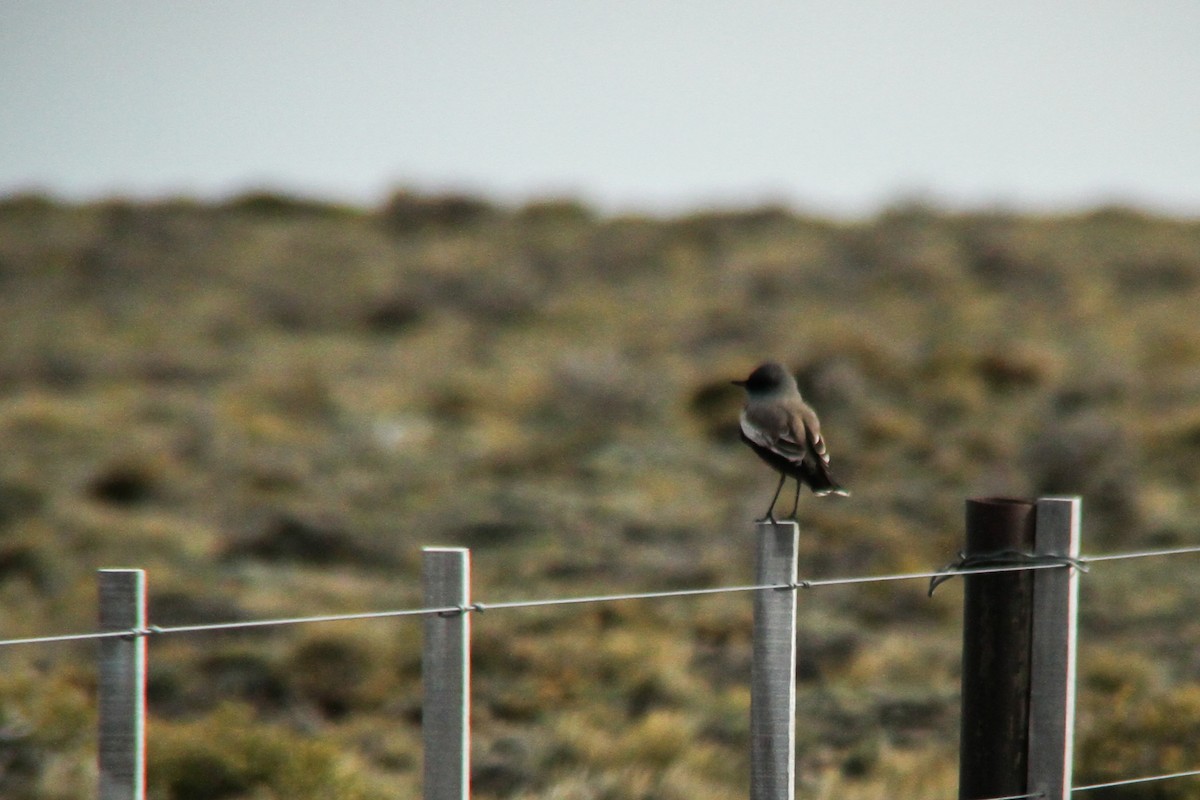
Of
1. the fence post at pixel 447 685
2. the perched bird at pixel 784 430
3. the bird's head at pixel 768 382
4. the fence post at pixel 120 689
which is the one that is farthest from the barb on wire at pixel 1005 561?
the fence post at pixel 120 689

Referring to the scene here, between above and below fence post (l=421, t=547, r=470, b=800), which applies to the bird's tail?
above

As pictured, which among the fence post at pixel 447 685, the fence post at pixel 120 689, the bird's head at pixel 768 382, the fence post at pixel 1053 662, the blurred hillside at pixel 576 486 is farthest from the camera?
the blurred hillside at pixel 576 486

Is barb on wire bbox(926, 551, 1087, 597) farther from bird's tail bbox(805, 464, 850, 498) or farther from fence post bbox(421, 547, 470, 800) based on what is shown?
fence post bbox(421, 547, 470, 800)

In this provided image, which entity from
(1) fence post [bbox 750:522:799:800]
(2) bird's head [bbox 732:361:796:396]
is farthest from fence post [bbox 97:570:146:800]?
(2) bird's head [bbox 732:361:796:396]

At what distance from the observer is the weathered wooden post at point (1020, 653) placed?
12.4ft

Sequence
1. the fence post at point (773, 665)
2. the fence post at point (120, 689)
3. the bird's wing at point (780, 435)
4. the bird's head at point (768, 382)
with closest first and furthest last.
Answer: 1. the fence post at point (120, 689)
2. the fence post at point (773, 665)
3. the bird's wing at point (780, 435)
4. the bird's head at point (768, 382)

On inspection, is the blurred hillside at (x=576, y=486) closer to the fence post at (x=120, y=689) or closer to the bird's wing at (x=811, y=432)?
the bird's wing at (x=811, y=432)

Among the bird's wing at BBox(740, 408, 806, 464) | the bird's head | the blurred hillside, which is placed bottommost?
the blurred hillside

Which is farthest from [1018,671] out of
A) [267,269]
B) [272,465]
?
[267,269]

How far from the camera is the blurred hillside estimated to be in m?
8.52

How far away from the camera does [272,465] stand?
1850 cm

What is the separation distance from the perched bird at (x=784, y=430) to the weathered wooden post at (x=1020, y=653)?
487mm

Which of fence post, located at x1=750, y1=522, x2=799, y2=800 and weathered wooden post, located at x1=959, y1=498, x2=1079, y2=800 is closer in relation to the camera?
fence post, located at x1=750, y1=522, x2=799, y2=800

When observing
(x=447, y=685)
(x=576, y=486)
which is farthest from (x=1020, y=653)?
(x=576, y=486)
